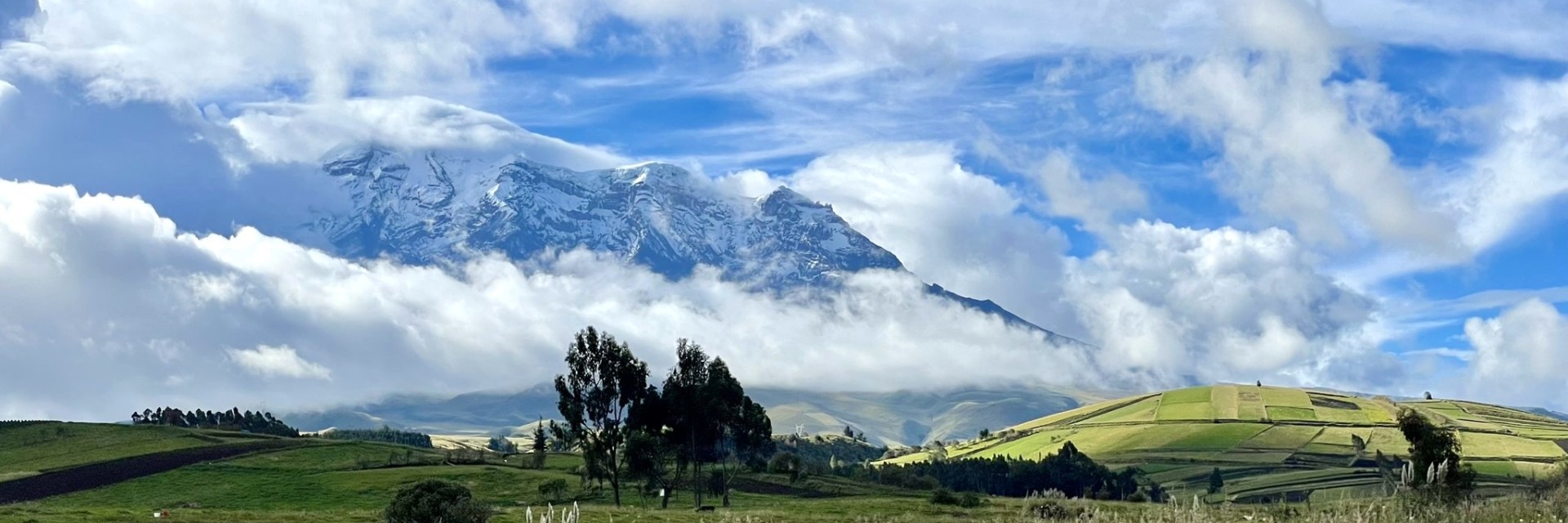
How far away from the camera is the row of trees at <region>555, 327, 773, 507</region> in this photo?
109 metres

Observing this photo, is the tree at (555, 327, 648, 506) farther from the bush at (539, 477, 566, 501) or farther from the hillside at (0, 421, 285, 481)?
the hillside at (0, 421, 285, 481)

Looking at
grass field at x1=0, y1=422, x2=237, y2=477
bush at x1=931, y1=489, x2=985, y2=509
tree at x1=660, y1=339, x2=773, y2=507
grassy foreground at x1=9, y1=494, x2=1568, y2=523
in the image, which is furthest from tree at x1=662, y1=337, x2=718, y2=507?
grass field at x1=0, y1=422, x2=237, y2=477

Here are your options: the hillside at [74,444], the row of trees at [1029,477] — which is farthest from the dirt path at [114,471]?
the row of trees at [1029,477]

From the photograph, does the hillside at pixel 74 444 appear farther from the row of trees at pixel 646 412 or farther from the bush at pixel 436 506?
the bush at pixel 436 506

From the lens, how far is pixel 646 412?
114 metres

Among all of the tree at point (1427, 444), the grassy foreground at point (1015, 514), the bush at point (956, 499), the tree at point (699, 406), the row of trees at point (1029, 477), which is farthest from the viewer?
the row of trees at point (1029, 477)

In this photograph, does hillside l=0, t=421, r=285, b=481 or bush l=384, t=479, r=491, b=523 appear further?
hillside l=0, t=421, r=285, b=481

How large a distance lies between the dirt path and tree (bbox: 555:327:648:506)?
48.4 metres

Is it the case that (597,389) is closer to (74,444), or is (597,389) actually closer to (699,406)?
(699,406)

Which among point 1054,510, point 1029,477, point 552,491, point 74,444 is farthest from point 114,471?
point 1054,510

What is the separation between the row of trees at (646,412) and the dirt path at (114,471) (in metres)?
49.3

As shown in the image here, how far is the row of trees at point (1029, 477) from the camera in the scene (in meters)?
180

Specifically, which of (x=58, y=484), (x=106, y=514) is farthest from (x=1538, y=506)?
(x=58, y=484)

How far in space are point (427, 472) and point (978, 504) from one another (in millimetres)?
65187
